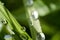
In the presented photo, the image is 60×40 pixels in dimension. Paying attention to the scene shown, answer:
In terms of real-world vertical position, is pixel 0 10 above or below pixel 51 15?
above

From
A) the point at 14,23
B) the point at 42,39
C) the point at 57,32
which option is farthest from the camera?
the point at 57,32

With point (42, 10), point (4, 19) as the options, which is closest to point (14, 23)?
point (4, 19)

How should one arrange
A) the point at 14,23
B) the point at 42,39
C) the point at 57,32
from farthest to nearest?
1. the point at 57,32
2. the point at 14,23
3. the point at 42,39

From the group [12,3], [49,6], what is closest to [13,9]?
[12,3]

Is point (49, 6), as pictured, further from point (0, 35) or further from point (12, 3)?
point (0, 35)

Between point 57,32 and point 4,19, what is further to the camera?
point 57,32

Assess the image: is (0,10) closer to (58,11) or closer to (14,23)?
(14,23)
